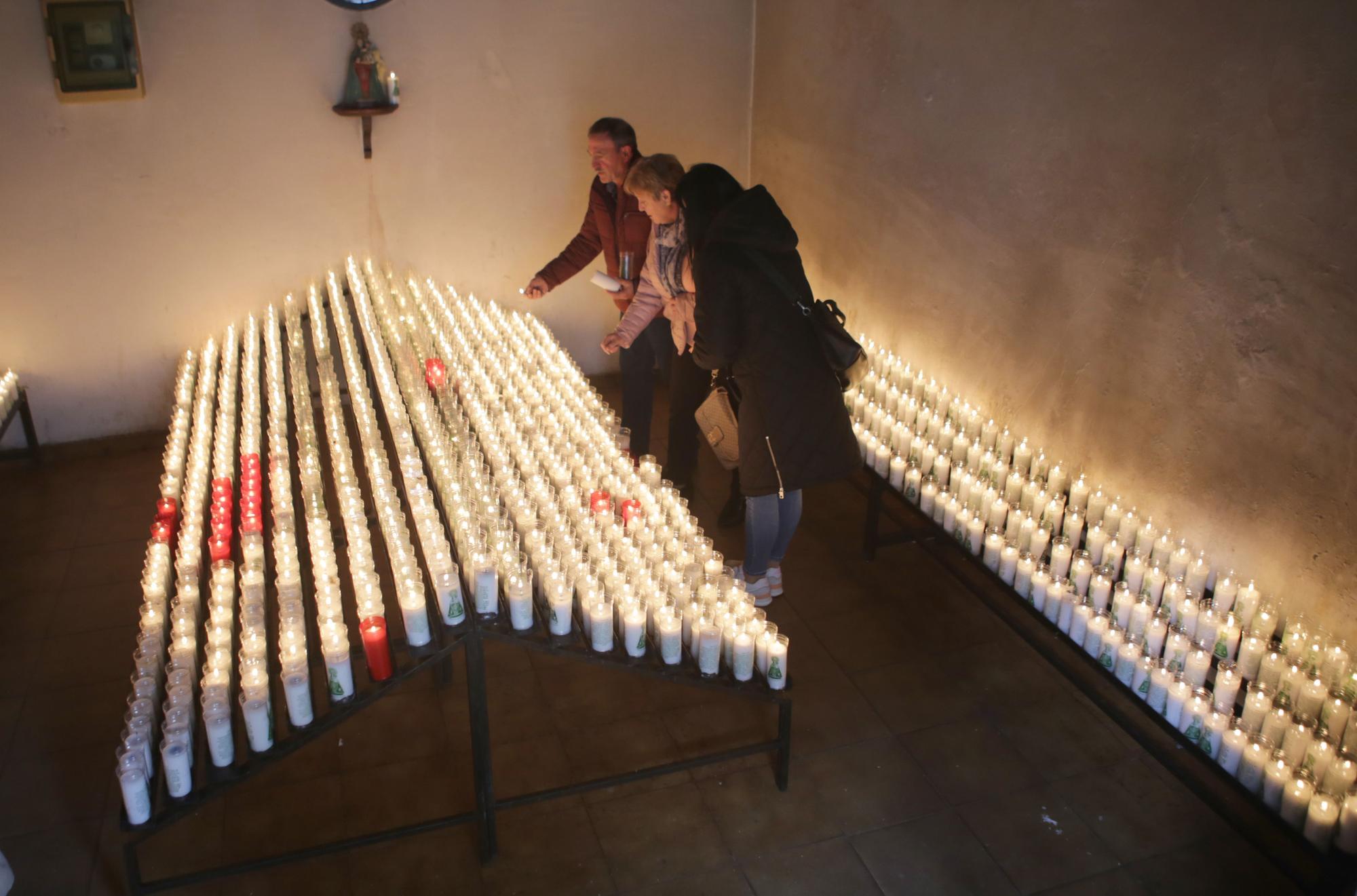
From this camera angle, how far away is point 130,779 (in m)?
2.26

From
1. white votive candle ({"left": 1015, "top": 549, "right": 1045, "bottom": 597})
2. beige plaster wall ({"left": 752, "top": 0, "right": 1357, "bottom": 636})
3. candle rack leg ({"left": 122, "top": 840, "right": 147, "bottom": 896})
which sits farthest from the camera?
white votive candle ({"left": 1015, "top": 549, "right": 1045, "bottom": 597})

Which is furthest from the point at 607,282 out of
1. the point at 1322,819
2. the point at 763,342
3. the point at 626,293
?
the point at 1322,819

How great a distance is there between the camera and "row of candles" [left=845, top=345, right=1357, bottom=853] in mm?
2557

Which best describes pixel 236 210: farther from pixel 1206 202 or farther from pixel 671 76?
pixel 1206 202

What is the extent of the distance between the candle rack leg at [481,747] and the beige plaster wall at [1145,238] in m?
2.22

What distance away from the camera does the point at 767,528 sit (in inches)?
142

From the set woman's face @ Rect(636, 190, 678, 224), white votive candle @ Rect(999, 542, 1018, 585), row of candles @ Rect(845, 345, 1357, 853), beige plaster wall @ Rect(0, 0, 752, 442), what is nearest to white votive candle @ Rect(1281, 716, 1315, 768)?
row of candles @ Rect(845, 345, 1357, 853)

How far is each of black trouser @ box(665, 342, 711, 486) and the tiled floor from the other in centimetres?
93

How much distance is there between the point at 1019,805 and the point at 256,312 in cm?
415

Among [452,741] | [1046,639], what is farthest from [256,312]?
[1046,639]

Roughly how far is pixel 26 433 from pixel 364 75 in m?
2.31

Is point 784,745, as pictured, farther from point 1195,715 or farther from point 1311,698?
point 1311,698

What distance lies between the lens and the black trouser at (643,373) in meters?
4.43

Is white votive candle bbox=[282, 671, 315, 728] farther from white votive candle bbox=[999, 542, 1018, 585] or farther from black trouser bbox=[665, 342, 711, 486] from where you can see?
white votive candle bbox=[999, 542, 1018, 585]
